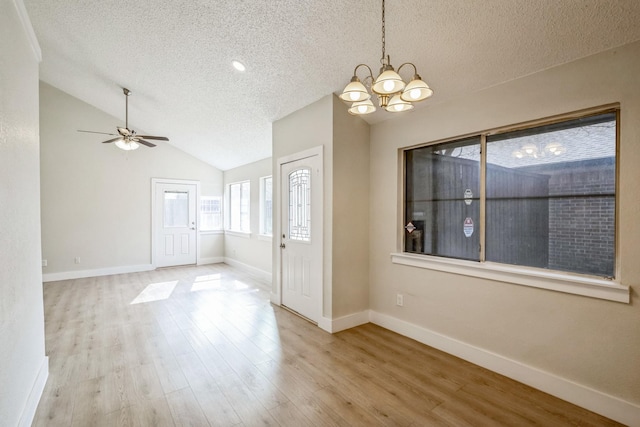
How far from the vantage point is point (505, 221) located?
263 centimetres

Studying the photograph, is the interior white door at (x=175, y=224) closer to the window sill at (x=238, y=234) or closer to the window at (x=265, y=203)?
the window sill at (x=238, y=234)

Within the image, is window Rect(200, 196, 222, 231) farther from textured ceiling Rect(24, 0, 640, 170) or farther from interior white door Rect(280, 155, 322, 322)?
interior white door Rect(280, 155, 322, 322)

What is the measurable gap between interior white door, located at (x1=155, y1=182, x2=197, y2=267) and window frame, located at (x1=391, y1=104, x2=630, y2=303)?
5810 mm

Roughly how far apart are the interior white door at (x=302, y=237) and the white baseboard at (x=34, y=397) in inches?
Result: 100

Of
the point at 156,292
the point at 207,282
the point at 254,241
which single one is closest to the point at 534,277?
the point at 254,241

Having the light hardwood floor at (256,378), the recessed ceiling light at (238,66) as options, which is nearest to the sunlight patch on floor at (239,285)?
the light hardwood floor at (256,378)

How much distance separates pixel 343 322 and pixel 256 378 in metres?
1.33

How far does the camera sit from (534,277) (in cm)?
235

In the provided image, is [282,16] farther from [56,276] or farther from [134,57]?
→ [56,276]

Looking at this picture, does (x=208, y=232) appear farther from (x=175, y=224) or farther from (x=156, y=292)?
(x=156, y=292)

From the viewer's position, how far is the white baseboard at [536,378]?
1.97 metres

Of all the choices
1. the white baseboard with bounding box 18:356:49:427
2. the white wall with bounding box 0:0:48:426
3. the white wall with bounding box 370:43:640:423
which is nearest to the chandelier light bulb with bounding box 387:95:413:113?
the white wall with bounding box 370:43:640:423

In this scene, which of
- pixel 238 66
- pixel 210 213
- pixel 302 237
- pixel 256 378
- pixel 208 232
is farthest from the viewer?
pixel 210 213

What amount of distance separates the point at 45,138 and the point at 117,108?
1486mm
